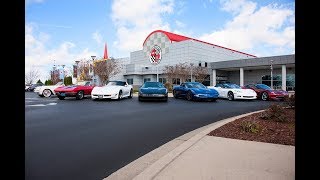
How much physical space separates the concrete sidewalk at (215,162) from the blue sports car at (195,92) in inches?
502

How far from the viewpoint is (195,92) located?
60.6 feet

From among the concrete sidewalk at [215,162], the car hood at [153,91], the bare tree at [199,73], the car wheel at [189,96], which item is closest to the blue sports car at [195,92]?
the car wheel at [189,96]

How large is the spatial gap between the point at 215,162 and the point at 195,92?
14.4 metres

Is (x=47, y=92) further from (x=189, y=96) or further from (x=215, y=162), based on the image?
(x=215, y=162)

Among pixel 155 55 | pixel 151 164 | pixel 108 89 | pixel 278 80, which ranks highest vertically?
pixel 155 55

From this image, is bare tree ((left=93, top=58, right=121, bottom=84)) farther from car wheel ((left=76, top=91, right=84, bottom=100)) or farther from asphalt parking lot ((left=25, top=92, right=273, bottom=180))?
asphalt parking lot ((left=25, top=92, right=273, bottom=180))

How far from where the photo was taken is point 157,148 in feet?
17.8

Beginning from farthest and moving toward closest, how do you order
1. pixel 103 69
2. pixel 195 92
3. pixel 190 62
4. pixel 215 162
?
pixel 103 69 < pixel 190 62 < pixel 195 92 < pixel 215 162

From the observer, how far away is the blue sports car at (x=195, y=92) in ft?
59.8

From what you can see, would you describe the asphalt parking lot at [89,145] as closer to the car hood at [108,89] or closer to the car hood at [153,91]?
the car hood at [153,91]

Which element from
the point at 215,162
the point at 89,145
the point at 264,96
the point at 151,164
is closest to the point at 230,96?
the point at 264,96
